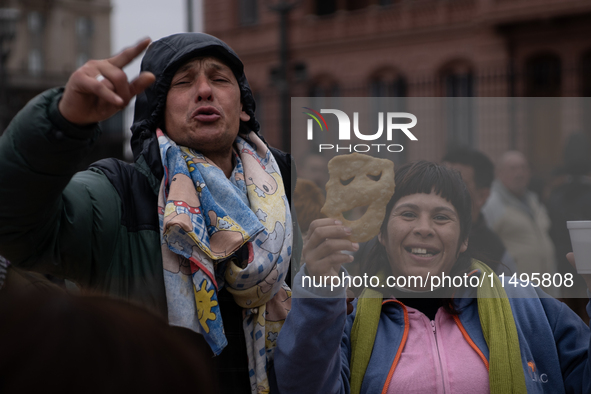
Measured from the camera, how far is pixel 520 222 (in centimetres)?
210

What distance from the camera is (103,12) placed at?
58062 millimetres

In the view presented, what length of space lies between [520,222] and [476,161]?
25 centimetres

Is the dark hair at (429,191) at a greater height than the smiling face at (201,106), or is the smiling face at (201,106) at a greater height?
the smiling face at (201,106)

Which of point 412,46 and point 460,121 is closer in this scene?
point 460,121

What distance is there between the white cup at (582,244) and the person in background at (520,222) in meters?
0.13

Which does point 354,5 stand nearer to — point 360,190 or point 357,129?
point 357,129

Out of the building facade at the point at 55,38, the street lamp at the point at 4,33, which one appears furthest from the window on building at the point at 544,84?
the building facade at the point at 55,38

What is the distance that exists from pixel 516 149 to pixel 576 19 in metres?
16.7

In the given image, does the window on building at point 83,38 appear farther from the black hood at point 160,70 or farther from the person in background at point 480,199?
the person in background at point 480,199

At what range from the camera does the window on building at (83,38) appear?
56.3m

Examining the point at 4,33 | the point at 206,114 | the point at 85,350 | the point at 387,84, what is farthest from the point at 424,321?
the point at 387,84

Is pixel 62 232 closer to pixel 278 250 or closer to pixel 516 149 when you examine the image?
pixel 278 250

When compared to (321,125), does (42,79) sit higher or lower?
higher

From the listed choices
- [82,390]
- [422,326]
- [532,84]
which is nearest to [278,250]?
[422,326]
